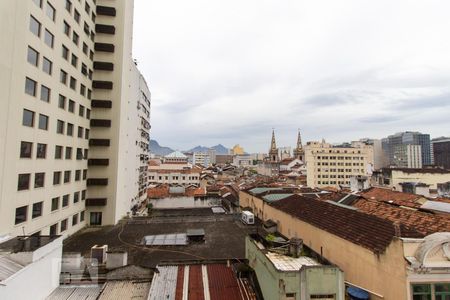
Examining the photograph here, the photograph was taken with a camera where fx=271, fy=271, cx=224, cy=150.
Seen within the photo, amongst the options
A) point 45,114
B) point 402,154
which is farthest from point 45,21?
point 402,154

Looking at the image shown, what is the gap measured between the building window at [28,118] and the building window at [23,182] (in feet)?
14.7

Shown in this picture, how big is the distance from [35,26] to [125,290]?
24656mm

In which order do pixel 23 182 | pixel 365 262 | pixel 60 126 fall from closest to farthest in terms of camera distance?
pixel 365 262 → pixel 23 182 → pixel 60 126

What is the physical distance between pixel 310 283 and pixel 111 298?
10414 mm

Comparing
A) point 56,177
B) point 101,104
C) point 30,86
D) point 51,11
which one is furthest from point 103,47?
point 56,177

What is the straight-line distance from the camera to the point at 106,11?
3959cm

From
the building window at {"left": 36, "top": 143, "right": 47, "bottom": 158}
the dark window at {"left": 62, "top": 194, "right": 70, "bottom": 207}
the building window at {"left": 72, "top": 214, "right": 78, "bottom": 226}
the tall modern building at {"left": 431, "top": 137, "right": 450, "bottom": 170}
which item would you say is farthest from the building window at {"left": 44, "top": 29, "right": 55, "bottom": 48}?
the tall modern building at {"left": 431, "top": 137, "right": 450, "bottom": 170}

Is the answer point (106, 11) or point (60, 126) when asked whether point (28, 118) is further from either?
point (106, 11)

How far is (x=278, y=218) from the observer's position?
27.0 metres

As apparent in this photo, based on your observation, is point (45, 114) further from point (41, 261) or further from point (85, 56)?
point (41, 261)

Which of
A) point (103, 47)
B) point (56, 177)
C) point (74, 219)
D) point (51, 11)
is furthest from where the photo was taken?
point (103, 47)

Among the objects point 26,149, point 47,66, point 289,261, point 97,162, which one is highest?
point 47,66

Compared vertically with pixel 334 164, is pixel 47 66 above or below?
above

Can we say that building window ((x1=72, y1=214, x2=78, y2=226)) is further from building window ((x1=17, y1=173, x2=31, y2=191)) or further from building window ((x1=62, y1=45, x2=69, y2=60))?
building window ((x1=62, y1=45, x2=69, y2=60))
